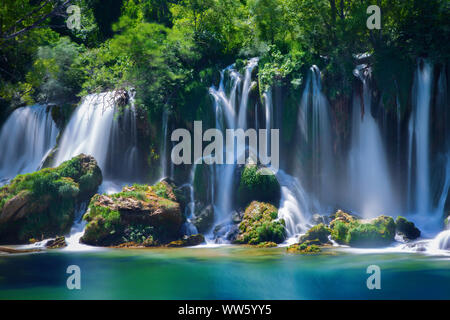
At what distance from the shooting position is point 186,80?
18.5m

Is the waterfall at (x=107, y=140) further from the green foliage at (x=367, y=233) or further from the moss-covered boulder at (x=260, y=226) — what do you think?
the green foliage at (x=367, y=233)

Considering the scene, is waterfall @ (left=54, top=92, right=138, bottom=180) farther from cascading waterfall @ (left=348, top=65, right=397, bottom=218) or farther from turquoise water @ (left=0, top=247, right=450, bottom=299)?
cascading waterfall @ (left=348, top=65, right=397, bottom=218)

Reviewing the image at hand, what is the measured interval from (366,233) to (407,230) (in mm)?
1625

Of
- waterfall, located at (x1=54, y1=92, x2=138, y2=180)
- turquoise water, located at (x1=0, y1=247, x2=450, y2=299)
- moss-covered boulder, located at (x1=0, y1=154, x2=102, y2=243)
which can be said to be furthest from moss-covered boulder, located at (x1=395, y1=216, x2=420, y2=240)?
moss-covered boulder, located at (x1=0, y1=154, x2=102, y2=243)

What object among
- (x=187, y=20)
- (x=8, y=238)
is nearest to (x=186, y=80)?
(x=187, y=20)

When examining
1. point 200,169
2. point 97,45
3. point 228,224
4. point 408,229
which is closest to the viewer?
point 408,229

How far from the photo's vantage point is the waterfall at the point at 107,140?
17.9m

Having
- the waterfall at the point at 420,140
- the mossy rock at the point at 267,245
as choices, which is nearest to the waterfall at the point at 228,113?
the mossy rock at the point at 267,245

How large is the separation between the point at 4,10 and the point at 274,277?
11.0 meters

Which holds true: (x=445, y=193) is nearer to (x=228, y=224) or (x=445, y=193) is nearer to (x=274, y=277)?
(x=228, y=224)

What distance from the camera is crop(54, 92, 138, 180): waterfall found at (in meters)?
17.9

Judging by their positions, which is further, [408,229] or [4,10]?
[408,229]

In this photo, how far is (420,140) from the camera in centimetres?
1569

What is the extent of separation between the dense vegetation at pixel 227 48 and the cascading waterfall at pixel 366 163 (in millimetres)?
1085
